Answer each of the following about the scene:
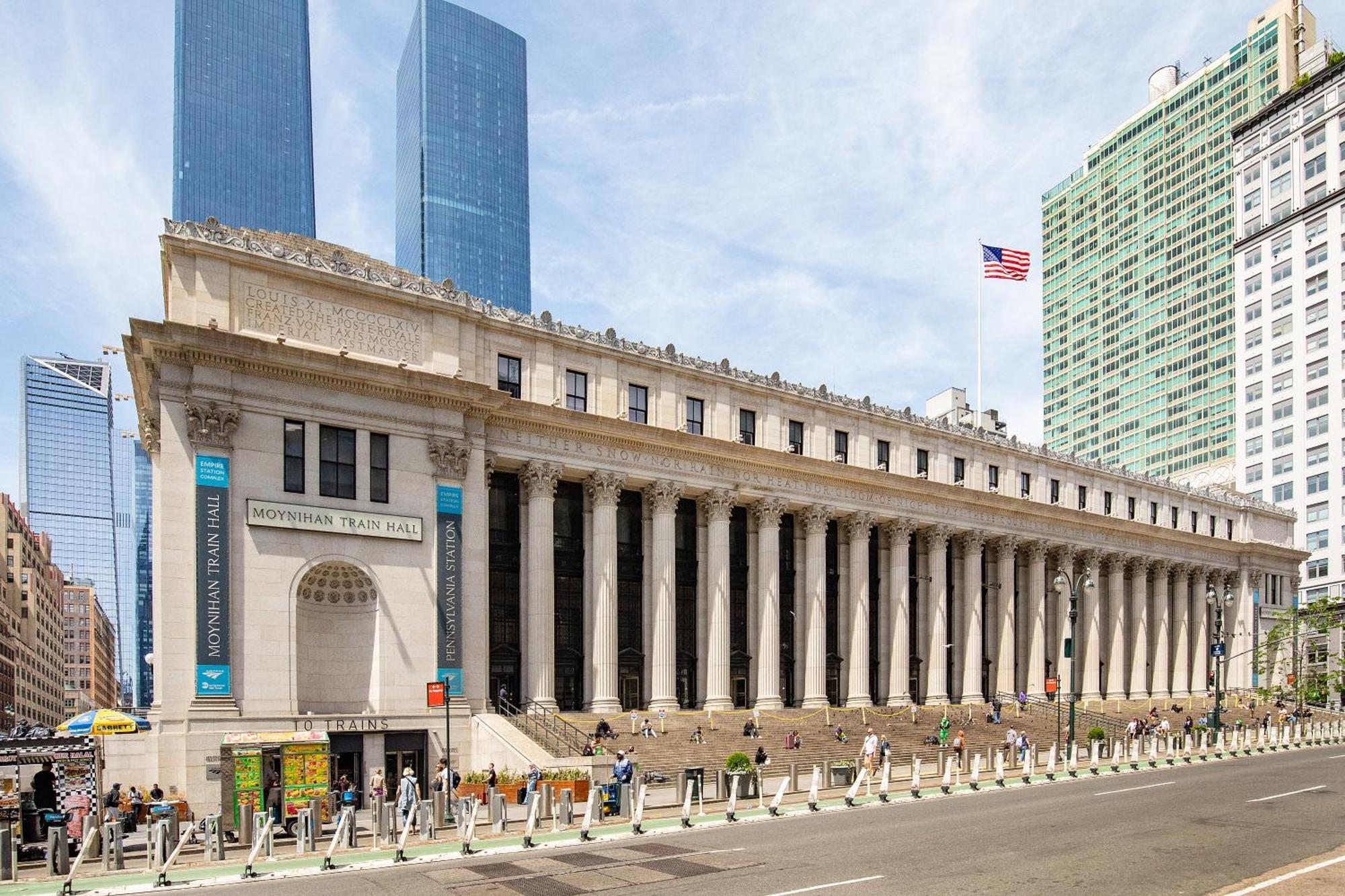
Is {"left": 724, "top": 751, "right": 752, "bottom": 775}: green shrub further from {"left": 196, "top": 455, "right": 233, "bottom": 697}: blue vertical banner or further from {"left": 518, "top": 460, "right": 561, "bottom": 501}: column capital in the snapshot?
{"left": 196, "top": 455, "right": 233, "bottom": 697}: blue vertical banner

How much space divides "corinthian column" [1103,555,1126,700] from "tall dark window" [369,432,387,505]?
185 ft

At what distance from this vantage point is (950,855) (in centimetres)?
2123

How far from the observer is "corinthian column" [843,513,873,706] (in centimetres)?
6069

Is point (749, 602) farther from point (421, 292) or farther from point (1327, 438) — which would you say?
point (1327, 438)

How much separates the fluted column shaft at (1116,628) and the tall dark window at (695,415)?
3882 cm

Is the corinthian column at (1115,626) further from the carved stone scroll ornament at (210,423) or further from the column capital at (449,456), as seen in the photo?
the carved stone scroll ornament at (210,423)

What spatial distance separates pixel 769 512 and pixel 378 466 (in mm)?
22510

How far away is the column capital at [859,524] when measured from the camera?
61500 mm

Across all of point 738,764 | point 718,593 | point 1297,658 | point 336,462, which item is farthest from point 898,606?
point 1297,658

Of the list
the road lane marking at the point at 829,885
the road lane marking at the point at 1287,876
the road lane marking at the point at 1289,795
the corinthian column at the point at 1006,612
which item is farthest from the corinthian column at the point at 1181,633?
the road lane marking at the point at 829,885

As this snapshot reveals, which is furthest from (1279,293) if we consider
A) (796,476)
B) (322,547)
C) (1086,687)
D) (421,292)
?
(322,547)

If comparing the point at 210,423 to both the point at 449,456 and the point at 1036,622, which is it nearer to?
the point at 449,456

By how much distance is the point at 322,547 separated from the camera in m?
40.6

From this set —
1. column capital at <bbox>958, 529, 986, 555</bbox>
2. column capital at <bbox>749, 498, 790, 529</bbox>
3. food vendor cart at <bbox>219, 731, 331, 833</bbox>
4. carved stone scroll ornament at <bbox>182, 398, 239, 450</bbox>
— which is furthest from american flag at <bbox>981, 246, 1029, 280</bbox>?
food vendor cart at <bbox>219, 731, 331, 833</bbox>
